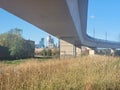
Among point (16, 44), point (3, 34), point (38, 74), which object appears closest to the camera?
point (38, 74)

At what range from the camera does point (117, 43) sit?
98.7 meters

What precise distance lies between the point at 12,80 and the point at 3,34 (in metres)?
79.8

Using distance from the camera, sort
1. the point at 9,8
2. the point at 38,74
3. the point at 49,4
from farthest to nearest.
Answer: the point at 9,8 < the point at 49,4 < the point at 38,74

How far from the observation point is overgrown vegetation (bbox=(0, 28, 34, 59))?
6950cm

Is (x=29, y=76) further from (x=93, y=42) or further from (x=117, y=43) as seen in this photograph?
(x=117, y=43)

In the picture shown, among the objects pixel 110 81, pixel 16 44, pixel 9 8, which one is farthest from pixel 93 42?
pixel 110 81

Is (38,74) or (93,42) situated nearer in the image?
(38,74)

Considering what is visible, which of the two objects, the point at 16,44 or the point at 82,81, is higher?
the point at 16,44

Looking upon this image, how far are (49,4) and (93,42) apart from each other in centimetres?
6063

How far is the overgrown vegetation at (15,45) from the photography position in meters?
69.5

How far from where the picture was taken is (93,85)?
25.7ft

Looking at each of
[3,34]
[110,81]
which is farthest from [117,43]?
[110,81]

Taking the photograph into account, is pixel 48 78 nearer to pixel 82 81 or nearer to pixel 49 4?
pixel 82 81

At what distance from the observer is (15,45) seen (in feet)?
243
